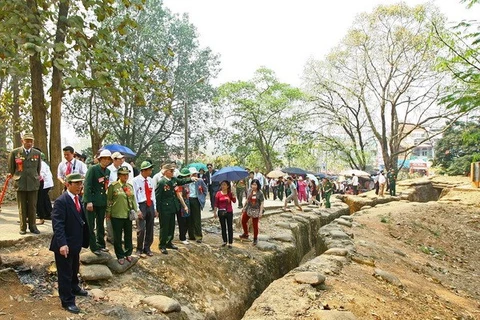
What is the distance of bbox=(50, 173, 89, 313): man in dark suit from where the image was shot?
4539 millimetres

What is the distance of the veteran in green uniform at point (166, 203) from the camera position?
285 inches

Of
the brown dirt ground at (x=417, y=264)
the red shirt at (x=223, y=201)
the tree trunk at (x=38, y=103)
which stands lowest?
the brown dirt ground at (x=417, y=264)

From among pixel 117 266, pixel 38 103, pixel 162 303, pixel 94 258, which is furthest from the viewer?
pixel 38 103

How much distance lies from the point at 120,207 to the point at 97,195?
0.43 metres

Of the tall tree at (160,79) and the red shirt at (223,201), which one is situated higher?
the tall tree at (160,79)

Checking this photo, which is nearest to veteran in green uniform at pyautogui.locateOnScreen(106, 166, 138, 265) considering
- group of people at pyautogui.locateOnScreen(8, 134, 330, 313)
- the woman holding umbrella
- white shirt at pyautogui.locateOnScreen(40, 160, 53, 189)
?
group of people at pyautogui.locateOnScreen(8, 134, 330, 313)

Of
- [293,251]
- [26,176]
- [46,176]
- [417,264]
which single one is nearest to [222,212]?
[293,251]

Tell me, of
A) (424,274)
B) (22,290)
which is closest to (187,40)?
(424,274)

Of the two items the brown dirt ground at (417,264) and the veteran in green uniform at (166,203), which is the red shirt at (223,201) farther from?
the brown dirt ground at (417,264)

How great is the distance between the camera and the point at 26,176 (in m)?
6.55

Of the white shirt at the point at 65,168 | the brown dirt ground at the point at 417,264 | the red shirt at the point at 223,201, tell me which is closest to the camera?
the brown dirt ground at the point at 417,264

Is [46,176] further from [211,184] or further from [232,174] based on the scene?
[211,184]

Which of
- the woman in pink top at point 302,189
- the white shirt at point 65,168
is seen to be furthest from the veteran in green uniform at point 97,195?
the woman in pink top at point 302,189

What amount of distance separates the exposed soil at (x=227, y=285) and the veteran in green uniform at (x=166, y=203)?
0.37 meters
